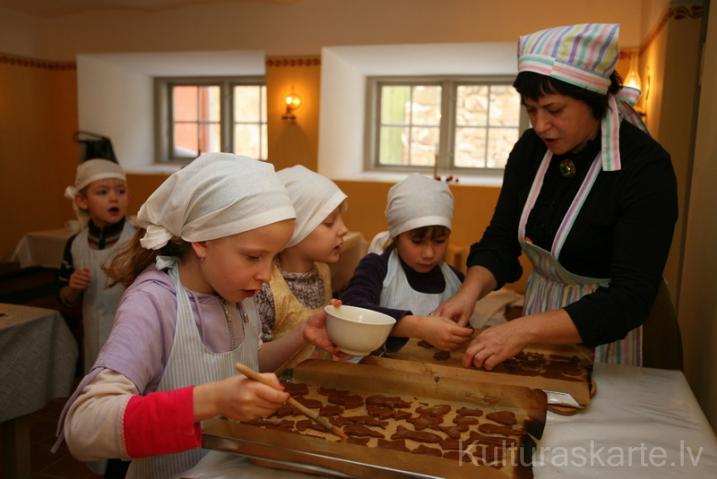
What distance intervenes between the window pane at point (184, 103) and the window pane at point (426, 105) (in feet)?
9.27

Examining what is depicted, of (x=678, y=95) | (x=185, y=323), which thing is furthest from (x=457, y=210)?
(x=185, y=323)

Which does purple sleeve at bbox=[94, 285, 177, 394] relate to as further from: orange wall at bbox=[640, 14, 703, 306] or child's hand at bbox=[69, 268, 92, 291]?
orange wall at bbox=[640, 14, 703, 306]

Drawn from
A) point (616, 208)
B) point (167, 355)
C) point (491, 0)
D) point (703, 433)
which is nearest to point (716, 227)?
point (616, 208)

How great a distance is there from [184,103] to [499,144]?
13.0 feet

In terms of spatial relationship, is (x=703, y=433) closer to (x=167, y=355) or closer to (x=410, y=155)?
(x=167, y=355)

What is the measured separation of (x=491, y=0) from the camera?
17.3ft

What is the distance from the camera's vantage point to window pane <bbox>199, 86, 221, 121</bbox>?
7336 mm

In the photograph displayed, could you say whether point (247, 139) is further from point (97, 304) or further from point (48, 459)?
point (48, 459)

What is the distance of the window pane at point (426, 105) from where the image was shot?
6.49 m

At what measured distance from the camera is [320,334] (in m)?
1.40

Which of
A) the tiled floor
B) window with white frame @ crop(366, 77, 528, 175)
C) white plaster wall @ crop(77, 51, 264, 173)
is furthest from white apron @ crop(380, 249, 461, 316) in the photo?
white plaster wall @ crop(77, 51, 264, 173)

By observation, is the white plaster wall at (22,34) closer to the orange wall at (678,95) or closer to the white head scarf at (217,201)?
the orange wall at (678,95)

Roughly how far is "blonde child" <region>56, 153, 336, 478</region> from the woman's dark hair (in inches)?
27.9

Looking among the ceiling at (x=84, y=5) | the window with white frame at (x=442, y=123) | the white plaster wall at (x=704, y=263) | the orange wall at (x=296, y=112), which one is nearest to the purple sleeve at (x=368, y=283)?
the white plaster wall at (x=704, y=263)
